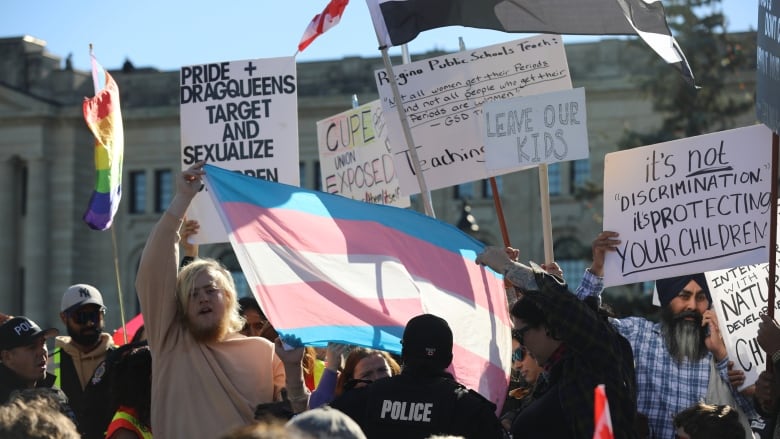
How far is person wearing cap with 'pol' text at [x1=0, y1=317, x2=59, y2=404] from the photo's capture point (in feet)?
24.5

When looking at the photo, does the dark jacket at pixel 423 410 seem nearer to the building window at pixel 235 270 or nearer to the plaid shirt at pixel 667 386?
the plaid shirt at pixel 667 386

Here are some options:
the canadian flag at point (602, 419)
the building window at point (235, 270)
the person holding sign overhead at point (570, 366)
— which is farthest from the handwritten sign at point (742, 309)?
the building window at point (235, 270)

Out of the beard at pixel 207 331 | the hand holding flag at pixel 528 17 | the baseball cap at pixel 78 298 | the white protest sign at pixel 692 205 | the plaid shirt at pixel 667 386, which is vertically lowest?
the plaid shirt at pixel 667 386

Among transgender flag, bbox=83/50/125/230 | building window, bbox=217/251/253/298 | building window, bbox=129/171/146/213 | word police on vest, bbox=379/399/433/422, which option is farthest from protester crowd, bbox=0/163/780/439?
building window, bbox=129/171/146/213

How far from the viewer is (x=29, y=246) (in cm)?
5041

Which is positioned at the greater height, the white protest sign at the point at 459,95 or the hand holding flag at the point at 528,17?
the hand holding flag at the point at 528,17

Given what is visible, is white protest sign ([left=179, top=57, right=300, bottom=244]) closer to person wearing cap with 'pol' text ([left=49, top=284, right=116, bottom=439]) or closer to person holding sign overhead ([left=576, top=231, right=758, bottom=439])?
person wearing cap with 'pol' text ([left=49, top=284, right=116, bottom=439])

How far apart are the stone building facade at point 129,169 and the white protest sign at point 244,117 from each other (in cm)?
3673

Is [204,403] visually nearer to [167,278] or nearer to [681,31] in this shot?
[167,278]

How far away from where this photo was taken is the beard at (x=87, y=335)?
8.23 metres

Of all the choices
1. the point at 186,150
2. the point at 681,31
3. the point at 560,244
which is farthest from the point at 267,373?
the point at 560,244

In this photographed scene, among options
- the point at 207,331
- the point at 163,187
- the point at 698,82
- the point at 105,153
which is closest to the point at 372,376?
the point at 207,331

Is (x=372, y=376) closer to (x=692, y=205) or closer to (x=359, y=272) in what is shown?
(x=359, y=272)

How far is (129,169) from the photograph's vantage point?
4978 cm
